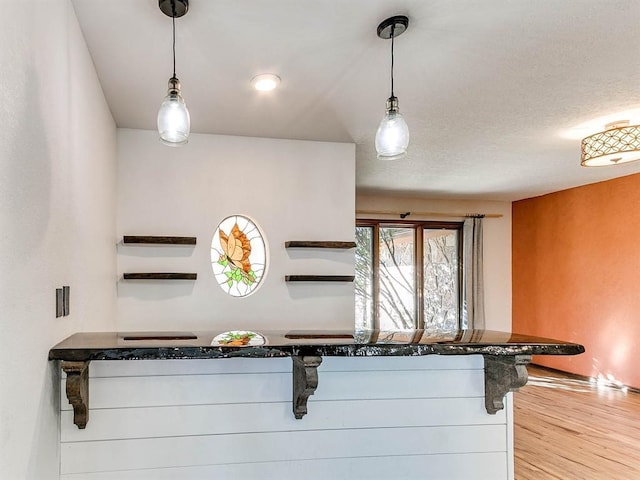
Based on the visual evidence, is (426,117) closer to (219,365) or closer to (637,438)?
(219,365)

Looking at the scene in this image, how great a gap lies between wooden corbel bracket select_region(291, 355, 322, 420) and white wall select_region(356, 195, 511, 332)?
496 cm

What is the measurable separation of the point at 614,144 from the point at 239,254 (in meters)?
2.81

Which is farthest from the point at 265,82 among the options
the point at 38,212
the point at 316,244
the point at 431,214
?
the point at 431,214

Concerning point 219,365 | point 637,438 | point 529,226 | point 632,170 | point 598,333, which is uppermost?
point 632,170

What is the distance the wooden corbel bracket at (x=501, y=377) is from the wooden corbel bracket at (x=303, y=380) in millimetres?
696

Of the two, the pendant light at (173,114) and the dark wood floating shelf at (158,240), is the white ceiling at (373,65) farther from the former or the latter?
the dark wood floating shelf at (158,240)

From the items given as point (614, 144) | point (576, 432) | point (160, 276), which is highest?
point (614, 144)

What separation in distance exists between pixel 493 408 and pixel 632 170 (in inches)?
161

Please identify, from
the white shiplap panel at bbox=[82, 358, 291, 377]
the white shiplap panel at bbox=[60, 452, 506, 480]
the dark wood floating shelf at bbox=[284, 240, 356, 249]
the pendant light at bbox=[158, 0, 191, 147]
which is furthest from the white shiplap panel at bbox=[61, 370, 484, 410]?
the dark wood floating shelf at bbox=[284, 240, 356, 249]

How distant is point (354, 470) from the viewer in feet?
5.75

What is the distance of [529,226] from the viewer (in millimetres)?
6434

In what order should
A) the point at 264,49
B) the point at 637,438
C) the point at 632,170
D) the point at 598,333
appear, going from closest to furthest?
the point at 264,49 < the point at 637,438 < the point at 632,170 < the point at 598,333

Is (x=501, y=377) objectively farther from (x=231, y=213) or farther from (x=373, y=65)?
(x=231, y=213)

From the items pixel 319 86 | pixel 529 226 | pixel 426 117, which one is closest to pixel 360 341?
pixel 319 86
